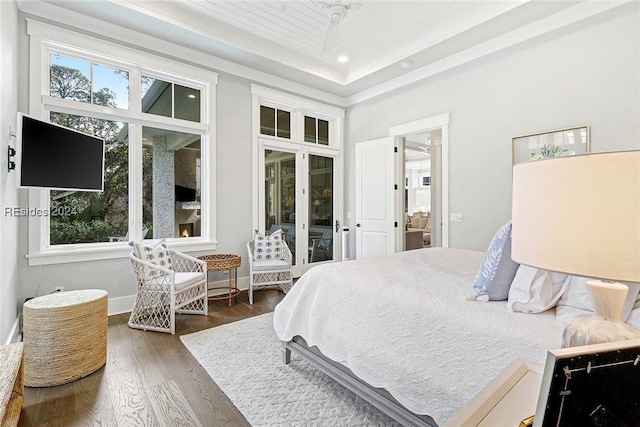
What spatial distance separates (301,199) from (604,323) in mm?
4374

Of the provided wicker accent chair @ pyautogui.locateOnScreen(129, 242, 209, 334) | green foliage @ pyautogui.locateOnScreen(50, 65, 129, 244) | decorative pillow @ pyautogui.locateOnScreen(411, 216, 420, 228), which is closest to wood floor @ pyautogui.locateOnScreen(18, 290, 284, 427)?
wicker accent chair @ pyautogui.locateOnScreen(129, 242, 209, 334)

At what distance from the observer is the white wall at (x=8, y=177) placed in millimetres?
2104

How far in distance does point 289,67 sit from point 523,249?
4.07 metres

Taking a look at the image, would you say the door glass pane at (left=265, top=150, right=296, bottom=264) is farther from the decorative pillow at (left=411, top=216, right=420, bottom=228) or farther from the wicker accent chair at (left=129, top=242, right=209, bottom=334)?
the decorative pillow at (left=411, top=216, right=420, bottom=228)

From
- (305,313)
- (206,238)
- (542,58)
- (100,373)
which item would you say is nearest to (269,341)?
(305,313)

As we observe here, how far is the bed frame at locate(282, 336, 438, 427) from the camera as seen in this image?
1371 millimetres

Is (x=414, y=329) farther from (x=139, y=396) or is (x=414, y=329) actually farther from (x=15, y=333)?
(x=15, y=333)

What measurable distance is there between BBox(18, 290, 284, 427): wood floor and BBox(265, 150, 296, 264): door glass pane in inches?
96.4

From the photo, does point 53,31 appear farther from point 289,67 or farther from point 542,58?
point 542,58

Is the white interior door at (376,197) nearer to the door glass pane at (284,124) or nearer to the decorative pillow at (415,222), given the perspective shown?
the door glass pane at (284,124)

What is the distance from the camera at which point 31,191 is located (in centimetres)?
284

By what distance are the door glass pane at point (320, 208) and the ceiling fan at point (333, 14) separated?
7.79 feet

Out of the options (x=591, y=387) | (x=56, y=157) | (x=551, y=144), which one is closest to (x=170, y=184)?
(x=56, y=157)

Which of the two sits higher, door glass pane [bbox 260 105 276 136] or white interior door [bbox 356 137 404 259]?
door glass pane [bbox 260 105 276 136]
